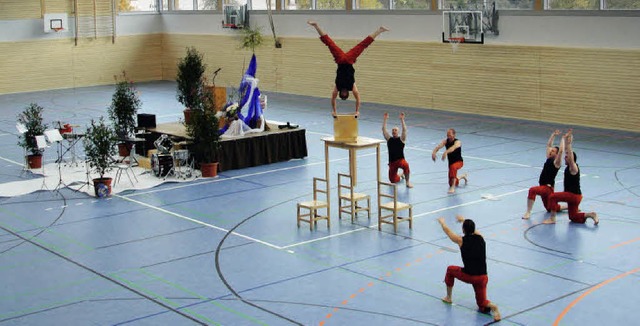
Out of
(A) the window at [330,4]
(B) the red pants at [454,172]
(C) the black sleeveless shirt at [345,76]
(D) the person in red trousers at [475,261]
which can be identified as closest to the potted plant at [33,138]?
(C) the black sleeveless shirt at [345,76]

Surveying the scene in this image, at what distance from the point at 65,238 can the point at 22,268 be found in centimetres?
166

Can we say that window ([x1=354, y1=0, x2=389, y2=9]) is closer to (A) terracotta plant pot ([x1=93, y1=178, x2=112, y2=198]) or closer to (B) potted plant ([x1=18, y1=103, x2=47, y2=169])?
(B) potted plant ([x1=18, y1=103, x2=47, y2=169])

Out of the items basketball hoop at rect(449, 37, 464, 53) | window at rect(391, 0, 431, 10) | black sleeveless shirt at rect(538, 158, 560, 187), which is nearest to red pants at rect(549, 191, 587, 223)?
black sleeveless shirt at rect(538, 158, 560, 187)

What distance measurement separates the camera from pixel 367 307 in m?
11.4

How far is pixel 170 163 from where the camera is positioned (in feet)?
65.5

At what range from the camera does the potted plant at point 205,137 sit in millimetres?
19812

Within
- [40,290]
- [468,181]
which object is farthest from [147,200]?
[468,181]

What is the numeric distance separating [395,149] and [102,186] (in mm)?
6417

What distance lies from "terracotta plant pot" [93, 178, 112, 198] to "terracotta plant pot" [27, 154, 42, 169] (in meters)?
3.61

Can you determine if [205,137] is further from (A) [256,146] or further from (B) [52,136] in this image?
(B) [52,136]

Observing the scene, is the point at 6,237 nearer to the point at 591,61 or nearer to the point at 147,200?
the point at 147,200

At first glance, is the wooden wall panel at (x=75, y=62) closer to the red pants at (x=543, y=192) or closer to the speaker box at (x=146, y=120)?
the speaker box at (x=146, y=120)

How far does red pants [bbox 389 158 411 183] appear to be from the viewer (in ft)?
60.6

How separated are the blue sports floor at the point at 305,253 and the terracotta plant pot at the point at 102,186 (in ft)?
0.75
